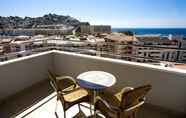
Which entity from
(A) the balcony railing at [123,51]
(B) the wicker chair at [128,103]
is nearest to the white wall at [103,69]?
(A) the balcony railing at [123,51]

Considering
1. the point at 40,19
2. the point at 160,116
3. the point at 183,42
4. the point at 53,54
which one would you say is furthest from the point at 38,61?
the point at 40,19

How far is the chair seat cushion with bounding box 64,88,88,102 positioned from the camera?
6.29ft

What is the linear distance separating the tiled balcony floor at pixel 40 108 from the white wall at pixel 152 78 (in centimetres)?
18

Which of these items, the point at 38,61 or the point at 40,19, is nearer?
the point at 38,61

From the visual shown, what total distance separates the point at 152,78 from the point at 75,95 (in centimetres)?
127

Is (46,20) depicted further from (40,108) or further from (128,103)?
(128,103)

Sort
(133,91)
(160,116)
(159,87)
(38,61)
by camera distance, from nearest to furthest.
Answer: (133,91), (160,116), (159,87), (38,61)

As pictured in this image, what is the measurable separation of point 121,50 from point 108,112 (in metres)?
2.18

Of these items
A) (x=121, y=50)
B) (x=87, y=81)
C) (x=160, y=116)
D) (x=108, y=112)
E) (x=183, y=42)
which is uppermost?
(x=183, y=42)

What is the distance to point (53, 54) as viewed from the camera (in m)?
3.37

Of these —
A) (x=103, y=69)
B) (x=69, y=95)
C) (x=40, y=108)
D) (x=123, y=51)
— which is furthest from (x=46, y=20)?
(x=69, y=95)

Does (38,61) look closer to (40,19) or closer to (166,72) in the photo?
(166,72)

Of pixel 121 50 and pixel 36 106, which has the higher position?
pixel 121 50

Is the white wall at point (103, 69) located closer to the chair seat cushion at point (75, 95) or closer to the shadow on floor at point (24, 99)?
the shadow on floor at point (24, 99)
